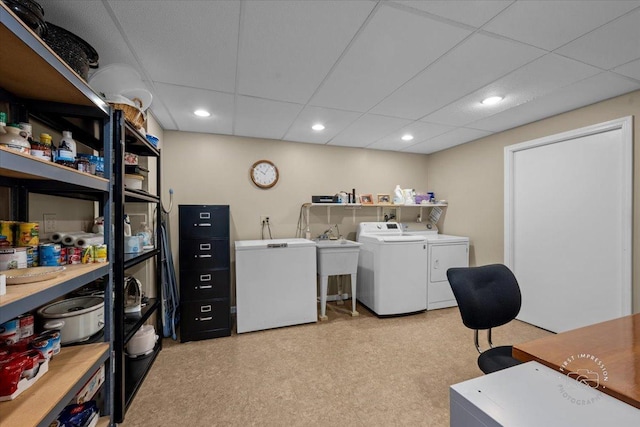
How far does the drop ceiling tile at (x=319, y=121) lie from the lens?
261cm

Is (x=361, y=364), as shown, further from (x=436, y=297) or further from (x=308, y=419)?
(x=436, y=297)

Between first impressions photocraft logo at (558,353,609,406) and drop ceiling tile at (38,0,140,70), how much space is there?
242 cm

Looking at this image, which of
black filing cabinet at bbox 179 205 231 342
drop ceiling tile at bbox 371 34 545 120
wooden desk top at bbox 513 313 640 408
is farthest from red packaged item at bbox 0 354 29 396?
drop ceiling tile at bbox 371 34 545 120

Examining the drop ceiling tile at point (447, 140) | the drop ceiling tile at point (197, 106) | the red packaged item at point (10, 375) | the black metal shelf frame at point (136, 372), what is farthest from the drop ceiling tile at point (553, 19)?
the black metal shelf frame at point (136, 372)

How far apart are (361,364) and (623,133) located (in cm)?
295

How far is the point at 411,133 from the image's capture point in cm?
329

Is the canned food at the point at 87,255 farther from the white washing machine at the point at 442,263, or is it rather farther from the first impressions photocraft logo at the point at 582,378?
the white washing machine at the point at 442,263

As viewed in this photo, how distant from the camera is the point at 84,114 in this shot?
53.6 inches

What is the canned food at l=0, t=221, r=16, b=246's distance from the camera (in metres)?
1.14

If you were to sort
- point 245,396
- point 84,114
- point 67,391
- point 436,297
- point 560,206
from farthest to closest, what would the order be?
point 436,297
point 560,206
point 245,396
point 84,114
point 67,391

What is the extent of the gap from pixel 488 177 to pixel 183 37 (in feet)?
11.7

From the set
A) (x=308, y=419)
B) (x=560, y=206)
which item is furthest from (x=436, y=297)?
(x=308, y=419)

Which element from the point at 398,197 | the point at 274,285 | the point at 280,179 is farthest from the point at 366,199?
the point at 274,285

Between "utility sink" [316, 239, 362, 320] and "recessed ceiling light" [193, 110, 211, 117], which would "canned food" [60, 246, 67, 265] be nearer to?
"recessed ceiling light" [193, 110, 211, 117]
